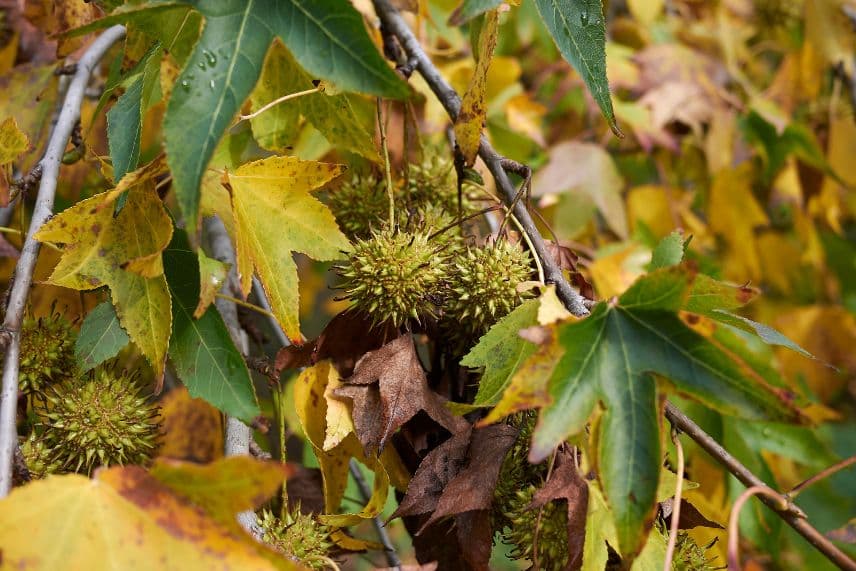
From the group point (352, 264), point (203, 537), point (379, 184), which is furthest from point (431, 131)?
point (203, 537)

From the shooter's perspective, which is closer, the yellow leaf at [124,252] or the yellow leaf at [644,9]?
the yellow leaf at [124,252]

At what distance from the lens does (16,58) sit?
1712mm

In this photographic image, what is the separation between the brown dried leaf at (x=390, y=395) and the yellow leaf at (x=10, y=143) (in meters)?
0.56

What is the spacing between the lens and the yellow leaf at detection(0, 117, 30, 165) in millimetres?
1085

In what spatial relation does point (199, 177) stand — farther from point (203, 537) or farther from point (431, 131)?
point (431, 131)

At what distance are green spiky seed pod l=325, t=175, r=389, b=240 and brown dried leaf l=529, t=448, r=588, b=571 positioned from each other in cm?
49

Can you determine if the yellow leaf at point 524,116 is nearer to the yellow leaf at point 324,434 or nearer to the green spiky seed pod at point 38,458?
the yellow leaf at point 324,434

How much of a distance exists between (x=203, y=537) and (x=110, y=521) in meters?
0.09

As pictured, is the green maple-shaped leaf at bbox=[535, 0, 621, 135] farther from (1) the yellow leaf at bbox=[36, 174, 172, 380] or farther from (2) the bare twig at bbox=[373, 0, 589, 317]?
(1) the yellow leaf at bbox=[36, 174, 172, 380]

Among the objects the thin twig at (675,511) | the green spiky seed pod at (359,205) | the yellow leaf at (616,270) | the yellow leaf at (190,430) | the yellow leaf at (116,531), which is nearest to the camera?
the yellow leaf at (116,531)

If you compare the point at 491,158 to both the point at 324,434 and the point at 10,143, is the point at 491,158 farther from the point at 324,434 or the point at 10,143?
the point at 10,143

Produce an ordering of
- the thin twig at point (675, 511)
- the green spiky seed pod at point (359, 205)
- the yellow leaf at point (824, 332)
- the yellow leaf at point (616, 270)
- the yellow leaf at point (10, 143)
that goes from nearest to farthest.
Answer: the thin twig at point (675, 511) < the yellow leaf at point (10, 143) < the green spiky seed pod at point (359, 205) < the yellow leaf at point (616, 270) < the yellow leaf at point (824, 332)

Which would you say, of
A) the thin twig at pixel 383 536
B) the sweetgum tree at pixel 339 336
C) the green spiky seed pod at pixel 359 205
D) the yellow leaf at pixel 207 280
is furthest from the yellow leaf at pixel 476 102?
the thin twig at pixel 383 536

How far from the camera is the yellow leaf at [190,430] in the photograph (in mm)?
1627
